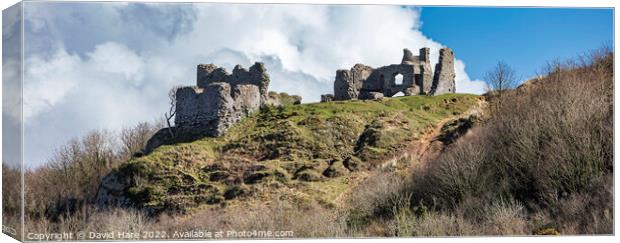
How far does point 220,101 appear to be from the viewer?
128 feet

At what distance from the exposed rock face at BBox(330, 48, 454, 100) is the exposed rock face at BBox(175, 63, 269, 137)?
19.8ft

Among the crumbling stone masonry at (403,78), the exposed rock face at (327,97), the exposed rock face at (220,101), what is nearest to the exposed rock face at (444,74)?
the crumbling stone masonry at (403,78)

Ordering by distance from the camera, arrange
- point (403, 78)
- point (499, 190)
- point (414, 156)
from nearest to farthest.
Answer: point (499, 190), point (414, 156), point (403, 78)

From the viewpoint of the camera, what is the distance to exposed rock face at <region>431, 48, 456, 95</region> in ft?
158

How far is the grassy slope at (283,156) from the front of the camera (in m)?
33.2

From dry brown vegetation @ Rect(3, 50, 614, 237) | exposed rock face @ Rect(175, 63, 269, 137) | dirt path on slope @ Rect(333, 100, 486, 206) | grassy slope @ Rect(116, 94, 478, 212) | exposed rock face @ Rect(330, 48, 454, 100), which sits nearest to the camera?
dry brown vegetation @ Rect(3, 50, 614, 237)

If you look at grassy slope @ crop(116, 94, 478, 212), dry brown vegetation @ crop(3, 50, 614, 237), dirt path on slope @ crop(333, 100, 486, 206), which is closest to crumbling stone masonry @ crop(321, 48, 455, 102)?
grassy slope @ crop(116, 94, 478, 212)

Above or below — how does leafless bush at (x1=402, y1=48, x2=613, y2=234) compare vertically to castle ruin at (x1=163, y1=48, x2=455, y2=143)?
below

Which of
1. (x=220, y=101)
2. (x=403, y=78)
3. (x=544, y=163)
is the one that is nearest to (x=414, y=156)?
(x=220, y=101)

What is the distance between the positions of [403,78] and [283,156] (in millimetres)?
13739

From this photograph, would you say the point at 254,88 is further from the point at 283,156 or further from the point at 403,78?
the point at 403,78

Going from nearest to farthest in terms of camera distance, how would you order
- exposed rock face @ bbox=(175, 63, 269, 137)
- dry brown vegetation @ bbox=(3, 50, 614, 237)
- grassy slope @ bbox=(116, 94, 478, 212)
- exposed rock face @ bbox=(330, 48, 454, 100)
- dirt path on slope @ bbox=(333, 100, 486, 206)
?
dry brown vegetation @ bbox=(3, 50, 614, 237) < dirt path on slope @ bbox=(333, 100, 486, 206) < grassy slope @ bbox=(116, 94, 478, 212) < exposed rock face @ bbox=(175, 63, 269, 137) < exposed rock face @ bbox=(330, 48, 454, 100)

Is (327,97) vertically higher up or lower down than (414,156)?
higher up

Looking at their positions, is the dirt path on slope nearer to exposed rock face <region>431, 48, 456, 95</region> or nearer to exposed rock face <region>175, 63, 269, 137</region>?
exposed rock face <region>431, 48, 456, 95</region>
